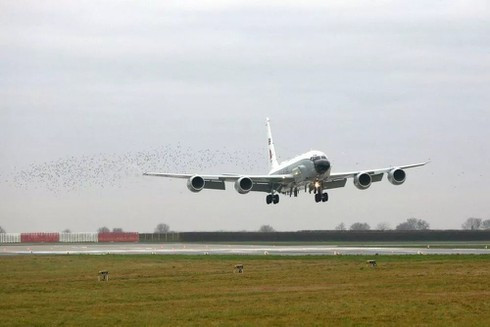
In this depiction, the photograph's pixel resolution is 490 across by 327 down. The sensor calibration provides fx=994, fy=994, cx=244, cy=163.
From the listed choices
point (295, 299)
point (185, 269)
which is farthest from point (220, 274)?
point (295, 299)

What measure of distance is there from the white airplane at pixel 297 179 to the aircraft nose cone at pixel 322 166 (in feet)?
0.49

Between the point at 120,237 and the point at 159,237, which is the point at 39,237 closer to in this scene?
the point at 120,237

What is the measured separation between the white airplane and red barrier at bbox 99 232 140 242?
111ft

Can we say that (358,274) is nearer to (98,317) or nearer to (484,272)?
(484,272)

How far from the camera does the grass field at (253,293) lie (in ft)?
109

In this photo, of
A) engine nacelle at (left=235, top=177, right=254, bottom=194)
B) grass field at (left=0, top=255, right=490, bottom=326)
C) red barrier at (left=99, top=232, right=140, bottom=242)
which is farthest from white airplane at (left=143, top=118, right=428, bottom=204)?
red barrier at (left=99, top=232, right=140, bottom=242)

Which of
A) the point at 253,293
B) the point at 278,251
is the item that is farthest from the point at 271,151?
the point at 253,293

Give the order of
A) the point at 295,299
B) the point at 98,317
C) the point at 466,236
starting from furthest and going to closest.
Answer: the point at 466,236
the point at 295,299
the point at 98,317

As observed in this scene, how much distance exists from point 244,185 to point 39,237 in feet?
149

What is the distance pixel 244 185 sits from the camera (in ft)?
315

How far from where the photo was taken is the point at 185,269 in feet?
182

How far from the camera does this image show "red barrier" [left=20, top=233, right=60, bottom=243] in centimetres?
12962

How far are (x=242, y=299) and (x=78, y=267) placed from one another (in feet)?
71.0

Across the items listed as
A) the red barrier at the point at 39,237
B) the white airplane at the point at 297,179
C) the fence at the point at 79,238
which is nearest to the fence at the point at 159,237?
the fence at the point at 79,238
